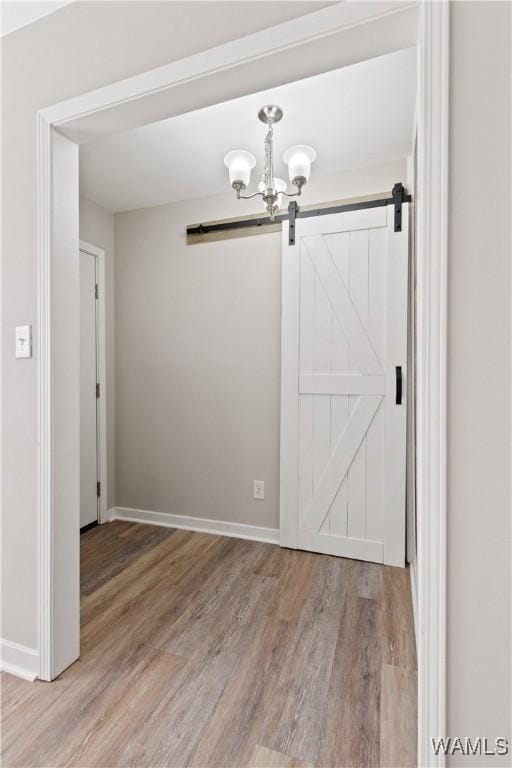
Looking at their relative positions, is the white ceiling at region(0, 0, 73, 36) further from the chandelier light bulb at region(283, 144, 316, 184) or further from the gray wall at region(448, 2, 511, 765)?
the gray wall at region(448, 2, 511, 765)

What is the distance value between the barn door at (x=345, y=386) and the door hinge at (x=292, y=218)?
1.2 inches

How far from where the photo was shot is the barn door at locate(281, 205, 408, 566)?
2.44 meters

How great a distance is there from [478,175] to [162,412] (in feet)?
8.77

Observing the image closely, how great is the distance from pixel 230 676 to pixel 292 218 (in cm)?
253

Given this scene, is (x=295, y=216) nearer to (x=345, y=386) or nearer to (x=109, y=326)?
(x=345, y=386)

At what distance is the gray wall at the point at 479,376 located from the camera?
91 centimetres

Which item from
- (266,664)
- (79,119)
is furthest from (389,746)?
(79,119)

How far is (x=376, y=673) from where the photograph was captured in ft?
5.11

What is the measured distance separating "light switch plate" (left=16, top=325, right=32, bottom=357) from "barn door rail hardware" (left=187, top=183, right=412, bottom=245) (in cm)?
171

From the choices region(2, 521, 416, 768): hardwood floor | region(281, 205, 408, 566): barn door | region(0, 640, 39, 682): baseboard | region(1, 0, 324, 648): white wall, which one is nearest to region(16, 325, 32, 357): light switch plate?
region(1, 0, 324, 648): white wall

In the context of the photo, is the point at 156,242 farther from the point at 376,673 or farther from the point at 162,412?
the point at 376,673

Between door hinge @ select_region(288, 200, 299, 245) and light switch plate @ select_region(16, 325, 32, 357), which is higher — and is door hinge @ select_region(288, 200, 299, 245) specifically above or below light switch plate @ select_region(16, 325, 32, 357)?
above

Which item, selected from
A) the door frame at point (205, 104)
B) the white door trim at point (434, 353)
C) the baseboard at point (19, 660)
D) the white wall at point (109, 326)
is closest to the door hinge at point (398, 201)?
the door frame at point (205, 104)
